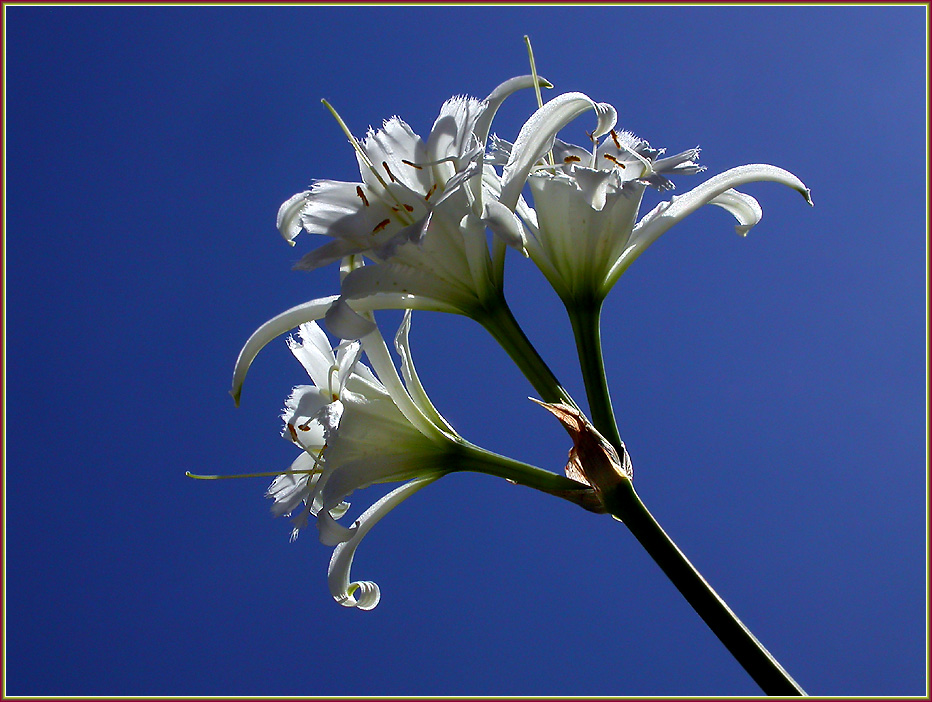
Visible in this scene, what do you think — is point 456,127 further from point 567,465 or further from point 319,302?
point 567,465

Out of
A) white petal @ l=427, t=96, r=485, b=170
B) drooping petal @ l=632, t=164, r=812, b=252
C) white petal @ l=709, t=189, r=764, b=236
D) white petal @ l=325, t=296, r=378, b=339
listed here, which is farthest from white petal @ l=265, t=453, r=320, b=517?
white petal @ l=709, t=189, r=764, b=236

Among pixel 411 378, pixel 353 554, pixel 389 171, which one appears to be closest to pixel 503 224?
pixel 389 171

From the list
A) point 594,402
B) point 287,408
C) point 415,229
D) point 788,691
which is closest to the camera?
point 788,691

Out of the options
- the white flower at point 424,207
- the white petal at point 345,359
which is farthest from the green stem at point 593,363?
the white petal at point 345,359

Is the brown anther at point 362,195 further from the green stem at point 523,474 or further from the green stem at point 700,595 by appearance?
the green stem at point 700,595

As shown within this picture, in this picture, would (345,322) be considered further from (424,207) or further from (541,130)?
(541,130)

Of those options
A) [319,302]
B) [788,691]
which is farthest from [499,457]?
[788,691]
